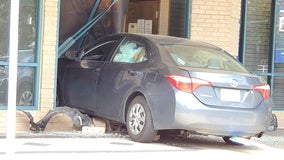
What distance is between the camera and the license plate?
8.34 m

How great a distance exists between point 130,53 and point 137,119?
1.19 metres

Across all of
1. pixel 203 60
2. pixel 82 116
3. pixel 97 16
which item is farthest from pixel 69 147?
pixel 97 16

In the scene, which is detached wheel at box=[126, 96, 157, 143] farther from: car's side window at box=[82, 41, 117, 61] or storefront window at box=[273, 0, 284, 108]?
storefront window at box=[273, 0, 284, 108]

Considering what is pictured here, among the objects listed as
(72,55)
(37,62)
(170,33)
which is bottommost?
(37,62)

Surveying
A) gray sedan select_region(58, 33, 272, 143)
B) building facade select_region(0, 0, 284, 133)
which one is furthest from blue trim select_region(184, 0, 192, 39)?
gray sedan select_region(58, 33, 272, 143)

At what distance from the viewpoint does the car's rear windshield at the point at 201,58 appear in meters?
8.77

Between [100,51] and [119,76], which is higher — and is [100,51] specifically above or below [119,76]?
above

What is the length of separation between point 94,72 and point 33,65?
3.29 feet

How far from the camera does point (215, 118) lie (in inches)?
323

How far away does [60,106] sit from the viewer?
10594 millimetres

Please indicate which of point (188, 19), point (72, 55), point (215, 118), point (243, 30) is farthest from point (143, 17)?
point (215, 118)

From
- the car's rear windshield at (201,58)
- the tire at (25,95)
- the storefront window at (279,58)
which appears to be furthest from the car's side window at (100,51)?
the storefront window at (279,58)

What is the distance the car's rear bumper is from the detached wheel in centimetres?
47

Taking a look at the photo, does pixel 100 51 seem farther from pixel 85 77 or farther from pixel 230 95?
pixel 230 95
